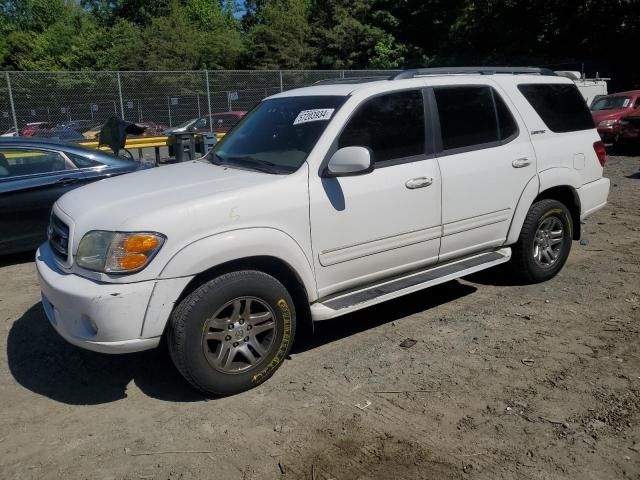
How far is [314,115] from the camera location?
430 centimetres

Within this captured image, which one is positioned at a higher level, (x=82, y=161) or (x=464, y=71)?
(x=464, y=71)

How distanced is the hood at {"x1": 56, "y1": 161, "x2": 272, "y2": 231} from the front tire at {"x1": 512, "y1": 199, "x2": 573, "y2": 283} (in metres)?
2.55

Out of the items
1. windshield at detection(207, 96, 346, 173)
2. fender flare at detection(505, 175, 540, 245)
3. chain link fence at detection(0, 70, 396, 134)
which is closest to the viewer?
windshield at detection(207, 96, 346, 173)

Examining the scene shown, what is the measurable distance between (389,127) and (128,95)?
14.0 metres

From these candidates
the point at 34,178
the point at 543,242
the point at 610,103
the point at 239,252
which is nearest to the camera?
the point at 239,252

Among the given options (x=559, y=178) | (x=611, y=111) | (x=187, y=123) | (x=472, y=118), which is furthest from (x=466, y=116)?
(x=187, y=123)

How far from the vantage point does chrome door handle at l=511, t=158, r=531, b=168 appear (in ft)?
16.5

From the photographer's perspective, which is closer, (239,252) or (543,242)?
(239,252)

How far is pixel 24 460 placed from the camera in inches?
124

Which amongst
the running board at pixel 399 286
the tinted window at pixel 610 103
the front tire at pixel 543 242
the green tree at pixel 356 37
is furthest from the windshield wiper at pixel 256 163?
the green tree at pixel 356 37

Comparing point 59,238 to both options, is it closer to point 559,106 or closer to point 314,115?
point 314,115

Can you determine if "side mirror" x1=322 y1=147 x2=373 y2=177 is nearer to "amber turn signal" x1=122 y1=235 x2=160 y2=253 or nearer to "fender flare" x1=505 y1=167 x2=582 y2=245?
"amber turn signal" x1=122 y1=235 x2=160 y2=253

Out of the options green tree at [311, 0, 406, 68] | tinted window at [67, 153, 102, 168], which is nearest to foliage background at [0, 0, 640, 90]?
green tree at [311, 0, 406, 68]

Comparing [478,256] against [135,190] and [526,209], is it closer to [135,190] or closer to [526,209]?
[526,209]
